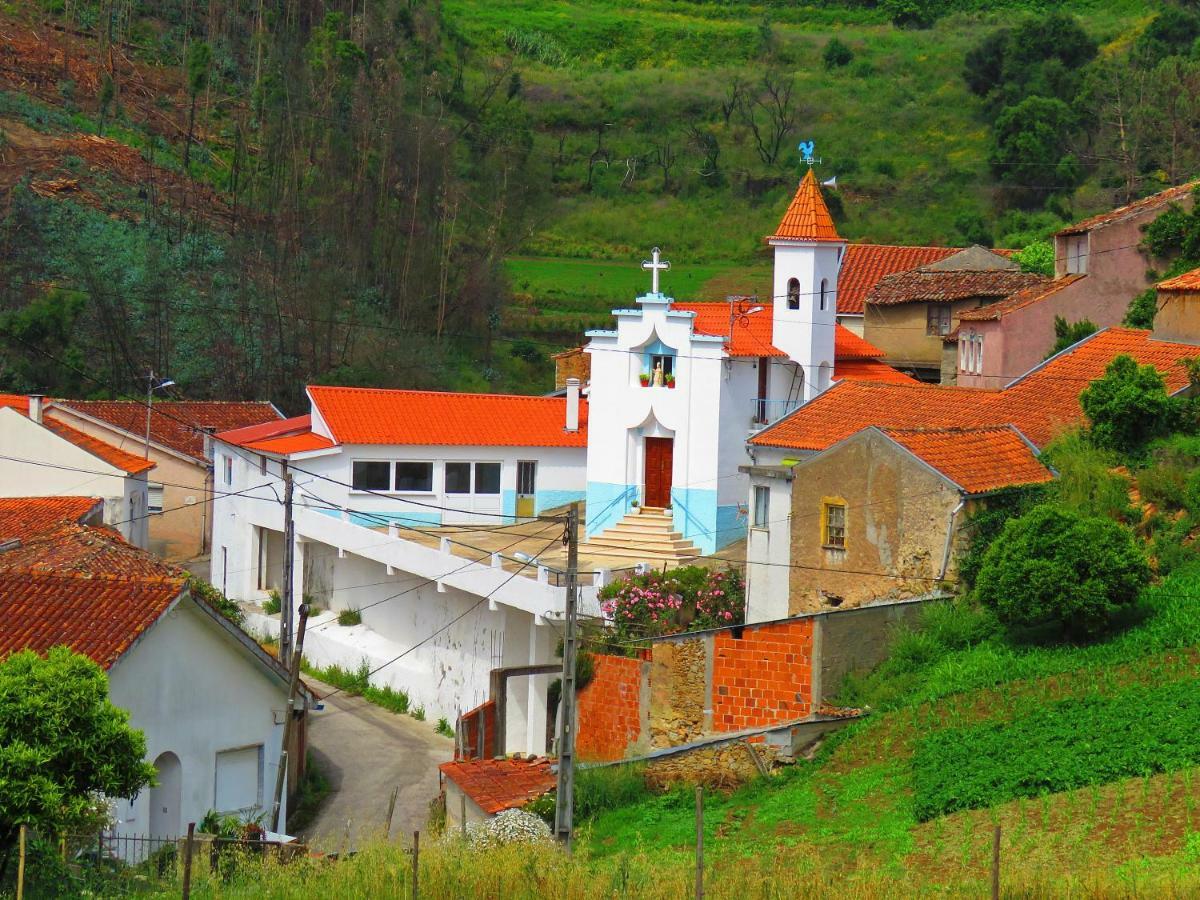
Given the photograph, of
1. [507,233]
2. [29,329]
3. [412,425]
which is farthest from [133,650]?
[507,233]

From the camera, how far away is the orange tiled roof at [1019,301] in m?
37.8

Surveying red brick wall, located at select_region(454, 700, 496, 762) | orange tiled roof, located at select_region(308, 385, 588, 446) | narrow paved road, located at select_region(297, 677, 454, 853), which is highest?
orange tiled roof, located at select_region(308, 385, 588, 446)

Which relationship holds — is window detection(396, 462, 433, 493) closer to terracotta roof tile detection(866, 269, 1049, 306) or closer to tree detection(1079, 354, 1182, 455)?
terracotta roof tile detection(866, 269, 1049, 306)

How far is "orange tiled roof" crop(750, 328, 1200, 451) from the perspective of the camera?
30047 mm

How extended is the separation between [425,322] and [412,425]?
69.3 feet

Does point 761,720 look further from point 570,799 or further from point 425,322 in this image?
point 425,322

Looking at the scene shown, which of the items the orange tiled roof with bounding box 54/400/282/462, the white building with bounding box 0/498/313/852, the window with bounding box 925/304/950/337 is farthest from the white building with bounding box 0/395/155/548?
the window with bounding box 925/304/950/337

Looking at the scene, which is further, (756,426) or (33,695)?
(756,426)

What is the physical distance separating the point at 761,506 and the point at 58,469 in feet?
57.1

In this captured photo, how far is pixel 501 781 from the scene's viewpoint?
24.6 m

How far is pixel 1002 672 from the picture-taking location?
23562 millimetres

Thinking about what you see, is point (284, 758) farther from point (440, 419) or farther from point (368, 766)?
point (440, 419)

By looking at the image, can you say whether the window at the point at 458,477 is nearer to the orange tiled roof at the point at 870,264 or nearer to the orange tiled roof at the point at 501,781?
the orange tiled roof at the point at 501,781

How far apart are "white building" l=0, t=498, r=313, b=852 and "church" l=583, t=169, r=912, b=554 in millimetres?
12903
